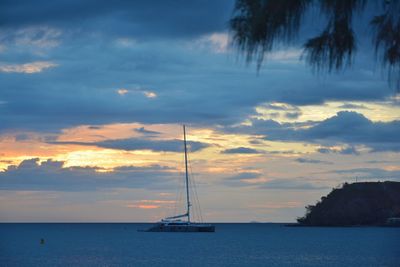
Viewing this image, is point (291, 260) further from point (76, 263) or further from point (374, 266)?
point (76, 263)

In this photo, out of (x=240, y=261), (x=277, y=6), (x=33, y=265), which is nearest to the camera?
(x=277, y=6)

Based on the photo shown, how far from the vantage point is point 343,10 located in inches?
515

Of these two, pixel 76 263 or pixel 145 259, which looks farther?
pixel 145 259

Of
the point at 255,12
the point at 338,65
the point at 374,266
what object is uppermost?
the point at 255,12

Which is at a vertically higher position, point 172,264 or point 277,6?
point 277,6

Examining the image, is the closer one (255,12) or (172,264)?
(255,12)

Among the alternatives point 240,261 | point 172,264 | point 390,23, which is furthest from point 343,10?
point 240,261

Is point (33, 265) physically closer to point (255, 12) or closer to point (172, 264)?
point (172, 264)

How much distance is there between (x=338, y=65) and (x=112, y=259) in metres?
79.6

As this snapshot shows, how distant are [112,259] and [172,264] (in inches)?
479

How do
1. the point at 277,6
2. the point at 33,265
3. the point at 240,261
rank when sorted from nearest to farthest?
the point at 277,6 → the point at 33,265 → the point at 240,261

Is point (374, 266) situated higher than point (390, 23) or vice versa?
point (390, 23)

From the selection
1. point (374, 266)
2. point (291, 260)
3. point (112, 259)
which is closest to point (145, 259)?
point (112, 259)

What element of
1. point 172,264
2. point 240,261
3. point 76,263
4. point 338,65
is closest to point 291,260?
point 240,261
